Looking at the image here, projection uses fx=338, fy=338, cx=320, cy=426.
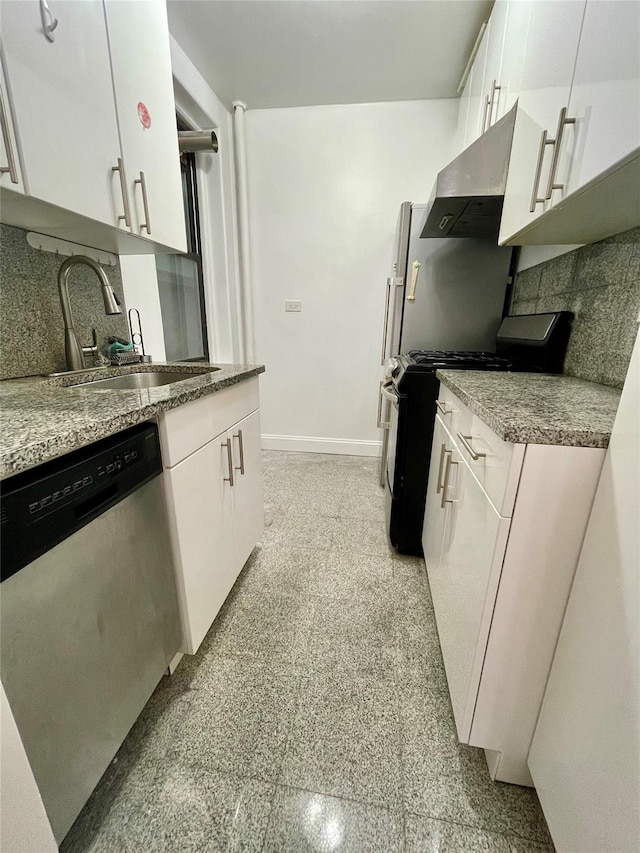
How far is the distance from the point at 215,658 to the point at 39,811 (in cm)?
67

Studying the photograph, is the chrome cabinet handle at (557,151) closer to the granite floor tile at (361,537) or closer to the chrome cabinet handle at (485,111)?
the chrome cabinet handle at (485,111)

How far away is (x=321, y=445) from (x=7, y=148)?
102 inches

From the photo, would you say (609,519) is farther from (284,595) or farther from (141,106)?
(141,106)

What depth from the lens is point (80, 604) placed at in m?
0.66

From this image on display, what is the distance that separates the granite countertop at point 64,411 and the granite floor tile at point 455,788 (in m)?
1.12

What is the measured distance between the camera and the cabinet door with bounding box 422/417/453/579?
124cm

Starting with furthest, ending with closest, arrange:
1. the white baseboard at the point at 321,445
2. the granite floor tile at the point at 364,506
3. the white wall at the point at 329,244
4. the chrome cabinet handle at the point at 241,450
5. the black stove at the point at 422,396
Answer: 1. the white baseboard at the point at 321,445
2. the white wall at the point at 329,244
3. the granite floor tile at the point at 364,506
4. the black stove at the point at 422,396
5. the chrome cabinet handle at the point at 241,450

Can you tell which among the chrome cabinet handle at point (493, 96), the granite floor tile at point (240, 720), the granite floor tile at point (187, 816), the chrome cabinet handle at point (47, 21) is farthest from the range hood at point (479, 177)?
the granite floor tile at point (187, 816)

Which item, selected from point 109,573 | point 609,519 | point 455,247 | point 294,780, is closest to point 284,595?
point 294,780

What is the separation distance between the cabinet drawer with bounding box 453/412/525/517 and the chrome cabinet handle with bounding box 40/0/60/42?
4.80 feet

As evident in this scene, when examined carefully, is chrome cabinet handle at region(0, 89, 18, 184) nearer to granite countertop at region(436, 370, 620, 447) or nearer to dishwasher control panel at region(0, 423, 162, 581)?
dishwasher control panel at region(0, 423, 162, 581)

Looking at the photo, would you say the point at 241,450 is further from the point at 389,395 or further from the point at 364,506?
the point at 364,506

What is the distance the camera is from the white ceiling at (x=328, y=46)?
175 cm

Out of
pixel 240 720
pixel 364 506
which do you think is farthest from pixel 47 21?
pixel 364 506
